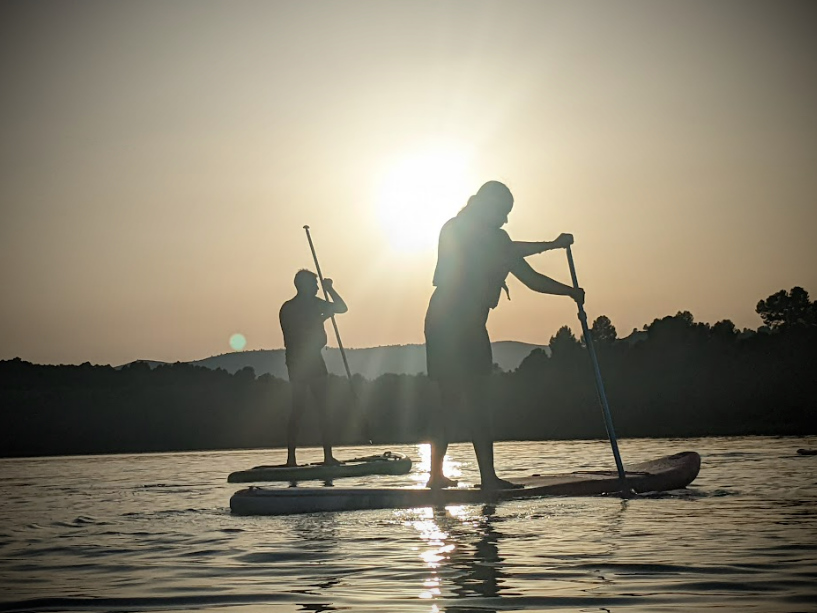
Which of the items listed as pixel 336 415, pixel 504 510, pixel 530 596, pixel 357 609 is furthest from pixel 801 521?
pixel 336 415

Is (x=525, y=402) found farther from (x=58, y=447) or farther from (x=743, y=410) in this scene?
(x=58, y=447)

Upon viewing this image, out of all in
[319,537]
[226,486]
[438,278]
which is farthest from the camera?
[226,486]

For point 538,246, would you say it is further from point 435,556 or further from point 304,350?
point 304,350

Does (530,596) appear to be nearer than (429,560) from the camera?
Yes

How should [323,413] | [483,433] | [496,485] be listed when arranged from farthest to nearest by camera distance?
1. [323,413]
2. [483,433]
3. [496,485]

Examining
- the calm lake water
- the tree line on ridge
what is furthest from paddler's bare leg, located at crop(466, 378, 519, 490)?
the tree line on ridge

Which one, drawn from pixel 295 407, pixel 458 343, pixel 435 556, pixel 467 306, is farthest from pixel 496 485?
pixel 295 407

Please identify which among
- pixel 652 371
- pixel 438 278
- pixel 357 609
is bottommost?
pixel 357 609

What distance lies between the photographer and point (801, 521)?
7.12 metres

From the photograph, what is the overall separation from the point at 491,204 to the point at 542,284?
86 centimetres

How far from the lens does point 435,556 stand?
592cm

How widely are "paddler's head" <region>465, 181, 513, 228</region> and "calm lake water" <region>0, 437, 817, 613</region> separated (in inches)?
91.8

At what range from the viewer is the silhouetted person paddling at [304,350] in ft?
47.3

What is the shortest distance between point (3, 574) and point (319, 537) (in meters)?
1.98
